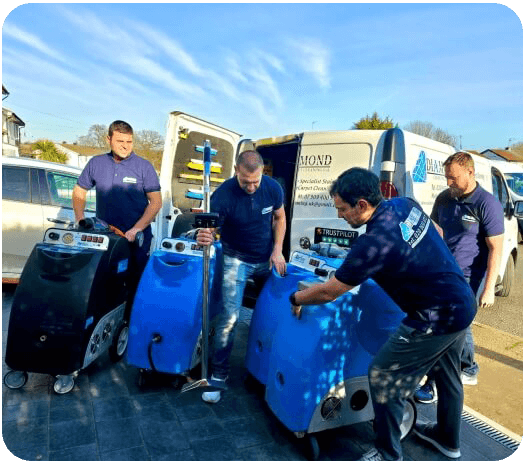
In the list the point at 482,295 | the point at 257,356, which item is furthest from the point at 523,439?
the point at 257,356

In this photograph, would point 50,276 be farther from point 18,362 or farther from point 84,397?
point 84,397

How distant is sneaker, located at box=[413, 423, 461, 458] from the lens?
2268 mm

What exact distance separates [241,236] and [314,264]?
2.33 ft

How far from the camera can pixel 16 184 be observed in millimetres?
4812

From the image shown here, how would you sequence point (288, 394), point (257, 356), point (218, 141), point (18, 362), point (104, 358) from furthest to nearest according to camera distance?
point (218, 141)
point (104, 358)
point (257, 356)
point (18, 362)
point (288, 394)

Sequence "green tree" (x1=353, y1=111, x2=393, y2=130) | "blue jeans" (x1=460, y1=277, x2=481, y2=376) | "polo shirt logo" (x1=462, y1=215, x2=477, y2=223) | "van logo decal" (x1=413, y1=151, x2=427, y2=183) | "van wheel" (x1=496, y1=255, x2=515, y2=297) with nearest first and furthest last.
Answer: "polo shirt logo" (x1=462, y1=215, x2=477, y2=223), "blue jeans" (x1=460, y1=277, x2=481, y2=376), "van logo decal" (x1=413, y1=151, x2=427, y2=183), "van wheel" (x1=496, y1=255, x2=515, y2=297), "green tree" (x1=353, y1=111, x2=393, y2=130)

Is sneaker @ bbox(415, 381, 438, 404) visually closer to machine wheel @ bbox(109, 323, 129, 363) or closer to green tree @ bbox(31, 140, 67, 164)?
machine wheel @ bbox(109, 323, 129, 363)

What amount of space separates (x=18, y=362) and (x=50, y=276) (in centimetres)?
63

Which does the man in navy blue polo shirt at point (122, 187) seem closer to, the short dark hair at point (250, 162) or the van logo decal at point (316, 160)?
the short dark hair at point (250, 162)

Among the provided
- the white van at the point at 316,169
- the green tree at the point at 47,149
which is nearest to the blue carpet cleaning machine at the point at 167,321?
the white van at the point at 316,169

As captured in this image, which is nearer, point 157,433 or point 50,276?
point 157,433

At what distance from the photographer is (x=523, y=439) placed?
2.40m

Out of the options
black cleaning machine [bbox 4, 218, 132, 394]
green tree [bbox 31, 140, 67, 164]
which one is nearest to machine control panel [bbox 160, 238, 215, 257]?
black cleaning machine [bbox 4, 218, 132, 394]

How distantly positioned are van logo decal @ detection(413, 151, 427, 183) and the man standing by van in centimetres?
54
